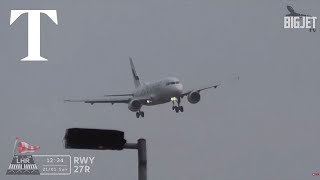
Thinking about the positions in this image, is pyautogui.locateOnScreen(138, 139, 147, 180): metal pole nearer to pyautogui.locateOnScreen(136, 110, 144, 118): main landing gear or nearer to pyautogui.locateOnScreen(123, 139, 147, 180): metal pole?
pyautogui.locateOnScreen(123, 139, 147, 180): metal pole

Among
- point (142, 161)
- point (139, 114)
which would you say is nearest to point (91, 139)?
point (142, 161)

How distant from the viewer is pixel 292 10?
33.9 metres

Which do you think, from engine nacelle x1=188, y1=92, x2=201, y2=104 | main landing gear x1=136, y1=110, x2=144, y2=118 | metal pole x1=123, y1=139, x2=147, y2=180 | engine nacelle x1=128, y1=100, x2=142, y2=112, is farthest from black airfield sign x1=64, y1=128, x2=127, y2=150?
engine nacelle x1=128, y1=100, x2=142, y2=112

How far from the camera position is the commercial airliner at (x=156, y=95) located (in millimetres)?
44938

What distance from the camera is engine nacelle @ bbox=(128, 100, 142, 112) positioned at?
45.2 metres

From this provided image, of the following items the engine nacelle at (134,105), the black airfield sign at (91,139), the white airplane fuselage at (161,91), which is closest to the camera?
the black airfield sign at (91,139)

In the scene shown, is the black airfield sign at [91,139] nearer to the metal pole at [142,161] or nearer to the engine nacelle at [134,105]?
the metal pole at [142,161]

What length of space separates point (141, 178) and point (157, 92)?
151 ft

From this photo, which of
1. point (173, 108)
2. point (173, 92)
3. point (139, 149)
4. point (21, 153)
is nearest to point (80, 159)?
point (21, 153)

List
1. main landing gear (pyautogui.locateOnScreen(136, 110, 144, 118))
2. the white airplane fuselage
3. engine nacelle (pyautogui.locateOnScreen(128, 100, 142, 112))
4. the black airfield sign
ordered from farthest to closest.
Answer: the white airplane fuselage
engine nacelle (pyautogui.locateOnScreen(128, 100, 142, 112))
main landing gear (pyautogui.locateOnScreen(136, 110, 144, 118))
the black airfield sign

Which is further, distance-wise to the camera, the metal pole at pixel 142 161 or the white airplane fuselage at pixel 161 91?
the white airplane fuselage at pixel 161 91

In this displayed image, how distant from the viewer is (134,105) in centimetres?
4634

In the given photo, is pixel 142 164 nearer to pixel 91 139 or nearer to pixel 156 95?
pixel 91 139

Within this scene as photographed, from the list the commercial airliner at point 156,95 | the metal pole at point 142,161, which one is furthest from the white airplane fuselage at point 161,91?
the metal pole at point 142,161
